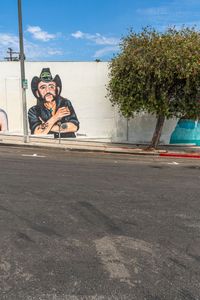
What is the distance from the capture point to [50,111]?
17938 millimetres

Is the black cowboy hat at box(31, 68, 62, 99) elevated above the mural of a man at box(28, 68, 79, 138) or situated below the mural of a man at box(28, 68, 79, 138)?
above

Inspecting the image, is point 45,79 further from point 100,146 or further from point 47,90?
point 100,146

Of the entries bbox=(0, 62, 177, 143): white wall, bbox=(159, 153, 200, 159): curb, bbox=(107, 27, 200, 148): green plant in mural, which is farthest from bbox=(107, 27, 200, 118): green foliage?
bbox=(0, 62, 177, 143): white wall

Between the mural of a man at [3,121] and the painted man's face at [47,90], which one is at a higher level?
the painted man's face at [47,90]

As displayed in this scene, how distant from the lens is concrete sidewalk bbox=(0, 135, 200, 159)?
15156mm

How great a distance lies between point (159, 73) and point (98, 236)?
948cm

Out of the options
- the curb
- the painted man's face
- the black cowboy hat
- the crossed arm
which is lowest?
the curb

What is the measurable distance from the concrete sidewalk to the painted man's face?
2095 millimetres

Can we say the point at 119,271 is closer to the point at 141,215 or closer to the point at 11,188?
the point at 141,215

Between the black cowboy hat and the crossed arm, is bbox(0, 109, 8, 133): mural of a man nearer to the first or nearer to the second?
the crossed arm

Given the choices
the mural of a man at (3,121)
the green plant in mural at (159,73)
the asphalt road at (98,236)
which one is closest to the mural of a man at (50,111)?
the mural of a man at (3,121)

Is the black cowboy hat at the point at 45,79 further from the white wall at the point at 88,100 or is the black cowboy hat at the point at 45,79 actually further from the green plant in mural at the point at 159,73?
the green plant in mural at the point at 159,73

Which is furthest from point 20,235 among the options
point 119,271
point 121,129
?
point 121,129

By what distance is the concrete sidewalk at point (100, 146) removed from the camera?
49.7ft
